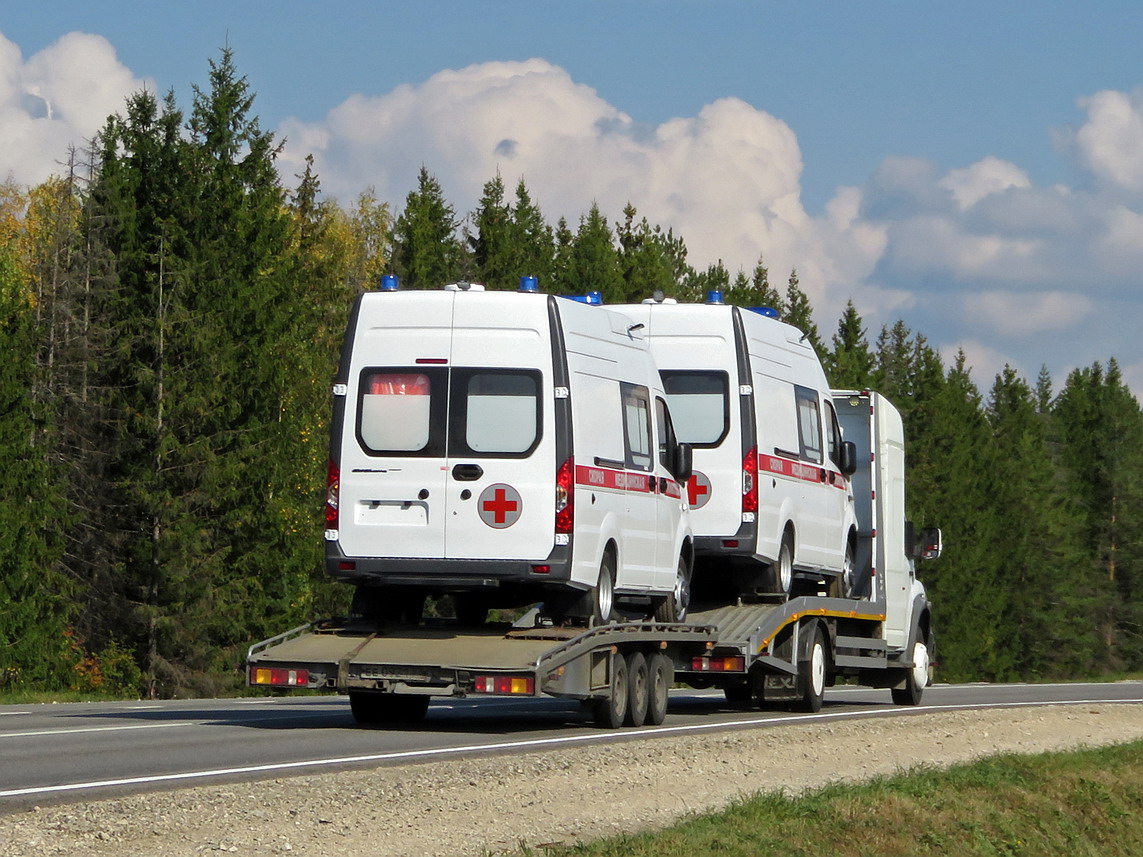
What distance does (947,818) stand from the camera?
1313 cm

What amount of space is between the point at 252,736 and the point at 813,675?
716 centimetres

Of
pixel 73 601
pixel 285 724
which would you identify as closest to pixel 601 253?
pixel 73 601

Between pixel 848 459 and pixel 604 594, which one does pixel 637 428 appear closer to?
pixel 604 594

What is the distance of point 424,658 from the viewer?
50.6 ft

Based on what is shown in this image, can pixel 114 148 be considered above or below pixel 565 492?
above

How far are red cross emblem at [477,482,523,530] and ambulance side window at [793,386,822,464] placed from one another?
5611mm

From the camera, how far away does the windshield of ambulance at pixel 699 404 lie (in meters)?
19.2

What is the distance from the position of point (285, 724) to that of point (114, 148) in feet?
112

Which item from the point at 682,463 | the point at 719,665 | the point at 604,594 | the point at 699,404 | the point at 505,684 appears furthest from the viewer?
the point at 699,404

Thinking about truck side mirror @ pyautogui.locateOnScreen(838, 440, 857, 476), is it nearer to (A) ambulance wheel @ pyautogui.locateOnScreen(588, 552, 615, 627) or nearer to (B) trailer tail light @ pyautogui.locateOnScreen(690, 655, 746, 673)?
(B) trailer tail light @ pyautogui.locateOnScreen(690, 655, 746, 673)

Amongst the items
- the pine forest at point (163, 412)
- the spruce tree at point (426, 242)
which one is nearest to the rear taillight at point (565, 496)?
the pine forest at point (163, 412)

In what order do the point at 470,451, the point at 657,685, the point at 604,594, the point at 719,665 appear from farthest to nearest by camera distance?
the point at 719,665, the point at 657,685, the point at 604,594, the point at 470,451

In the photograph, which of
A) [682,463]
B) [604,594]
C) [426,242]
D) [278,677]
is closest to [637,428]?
[682,463]

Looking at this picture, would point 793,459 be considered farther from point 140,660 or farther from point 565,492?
point 140,660
